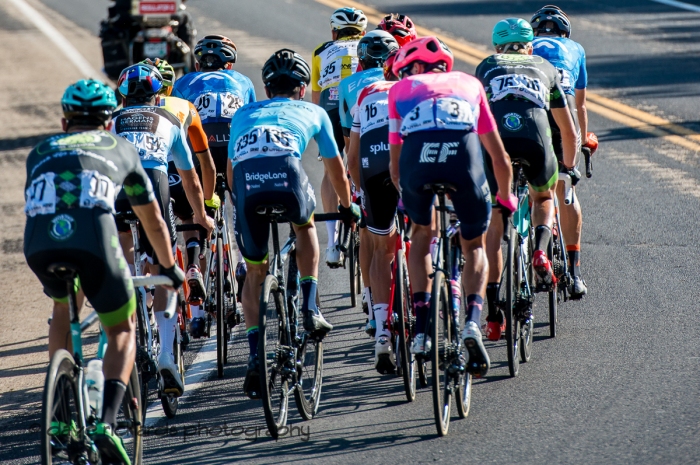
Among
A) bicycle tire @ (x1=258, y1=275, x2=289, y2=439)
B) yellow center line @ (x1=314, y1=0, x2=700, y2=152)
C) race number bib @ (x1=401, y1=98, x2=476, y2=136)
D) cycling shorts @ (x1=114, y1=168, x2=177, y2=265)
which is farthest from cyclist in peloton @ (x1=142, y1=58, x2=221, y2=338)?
yellow center line @ (x1=314, y1=0, x2=700, y2=152)

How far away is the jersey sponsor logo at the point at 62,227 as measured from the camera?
Result: 19.1 ft

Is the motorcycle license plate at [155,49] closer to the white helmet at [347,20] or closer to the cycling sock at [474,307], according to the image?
the white helmet at [347,20]

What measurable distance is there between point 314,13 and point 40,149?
20386mm

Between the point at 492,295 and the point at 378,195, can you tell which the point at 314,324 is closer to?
the point at 378,195

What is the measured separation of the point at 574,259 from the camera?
9531mm

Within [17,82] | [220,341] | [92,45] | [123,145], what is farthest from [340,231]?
[92,45]

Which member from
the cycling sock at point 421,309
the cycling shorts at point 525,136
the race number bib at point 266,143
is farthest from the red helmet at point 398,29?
the cycling sock at point 421,309

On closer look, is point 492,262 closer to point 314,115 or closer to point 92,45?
point 314,115

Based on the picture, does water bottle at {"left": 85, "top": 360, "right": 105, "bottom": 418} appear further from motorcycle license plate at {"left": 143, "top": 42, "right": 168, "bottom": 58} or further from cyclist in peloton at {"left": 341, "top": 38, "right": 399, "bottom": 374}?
motorcycle license plate at {"left": 143, "top": 42, "right": 168, "bottom": 58}

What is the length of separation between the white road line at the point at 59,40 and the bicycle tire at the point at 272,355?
15.0 metres

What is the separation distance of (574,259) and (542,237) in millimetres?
980

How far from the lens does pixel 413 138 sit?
6.99 metres

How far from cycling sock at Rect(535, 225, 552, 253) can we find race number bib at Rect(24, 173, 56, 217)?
414 centimetres

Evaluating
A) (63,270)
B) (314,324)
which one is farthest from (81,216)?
(314,324)
